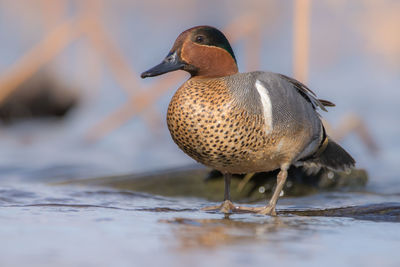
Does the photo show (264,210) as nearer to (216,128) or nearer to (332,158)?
(216,128)

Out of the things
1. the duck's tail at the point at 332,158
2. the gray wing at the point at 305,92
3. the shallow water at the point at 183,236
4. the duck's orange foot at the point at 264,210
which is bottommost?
the shallow water at the point at 183,236

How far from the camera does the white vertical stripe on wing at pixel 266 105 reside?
346cm

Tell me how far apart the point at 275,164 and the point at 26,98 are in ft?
24.1

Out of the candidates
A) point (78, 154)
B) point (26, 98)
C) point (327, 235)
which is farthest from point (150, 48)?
point (327, 235)

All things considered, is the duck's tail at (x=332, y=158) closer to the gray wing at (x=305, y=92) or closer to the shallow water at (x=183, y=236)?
the gray wing at (x=305, y=92)

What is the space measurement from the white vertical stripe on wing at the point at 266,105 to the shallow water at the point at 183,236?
1.58 ft

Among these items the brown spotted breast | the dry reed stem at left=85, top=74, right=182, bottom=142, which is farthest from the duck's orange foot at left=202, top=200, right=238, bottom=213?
the dry reed stem at left=85, top=74, right=182, bottom=142

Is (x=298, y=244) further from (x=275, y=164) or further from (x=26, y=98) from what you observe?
(x=26, y=98)

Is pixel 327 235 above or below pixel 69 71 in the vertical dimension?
below

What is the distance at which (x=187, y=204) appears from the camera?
4.18 metres

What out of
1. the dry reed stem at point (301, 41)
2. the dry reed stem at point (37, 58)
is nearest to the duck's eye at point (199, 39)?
the dry reed stem at point (301, 41)

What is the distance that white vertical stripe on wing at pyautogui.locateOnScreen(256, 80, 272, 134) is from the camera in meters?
3.46

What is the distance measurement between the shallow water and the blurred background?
2.22 metres

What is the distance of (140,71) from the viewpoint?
36.1 feet
